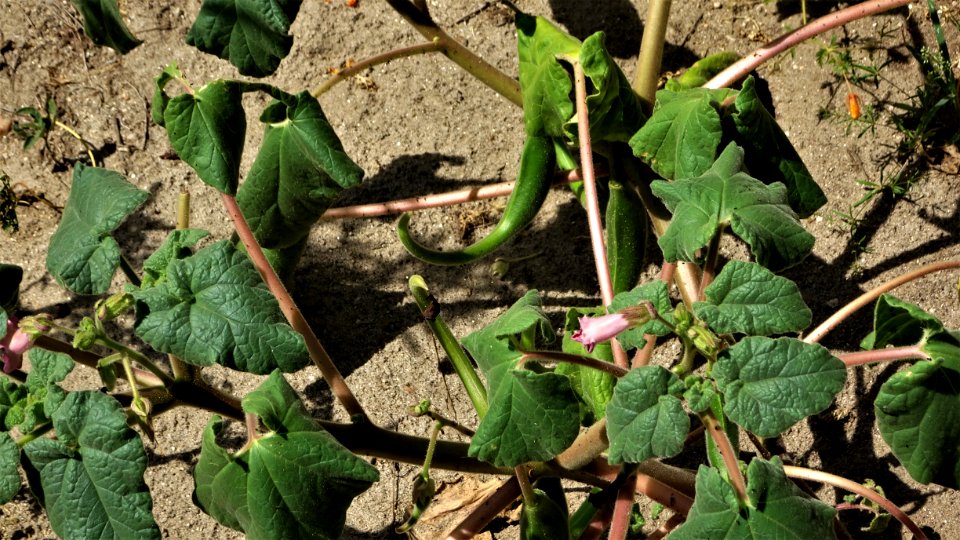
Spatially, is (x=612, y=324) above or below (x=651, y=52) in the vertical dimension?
below

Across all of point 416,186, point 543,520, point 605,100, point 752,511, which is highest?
point 605,100

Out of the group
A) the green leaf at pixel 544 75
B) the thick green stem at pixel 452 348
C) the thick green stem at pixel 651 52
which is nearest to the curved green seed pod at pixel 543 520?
the thick green stem at pixel 452 348

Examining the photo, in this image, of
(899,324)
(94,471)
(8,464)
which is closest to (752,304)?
(899,324)

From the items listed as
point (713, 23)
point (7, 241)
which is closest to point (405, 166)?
point (713, 23)

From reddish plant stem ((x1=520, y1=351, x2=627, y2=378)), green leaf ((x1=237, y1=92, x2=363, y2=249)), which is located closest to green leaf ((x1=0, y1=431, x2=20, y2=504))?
green leaf ((x1=237, y1=92, x2=363, y2=249))

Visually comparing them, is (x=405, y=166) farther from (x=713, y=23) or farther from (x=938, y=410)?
(x=938, y=410)

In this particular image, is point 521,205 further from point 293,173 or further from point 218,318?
point 218,318

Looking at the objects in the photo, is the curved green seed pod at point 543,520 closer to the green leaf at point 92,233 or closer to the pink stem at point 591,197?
the pink stem at point 591,197
